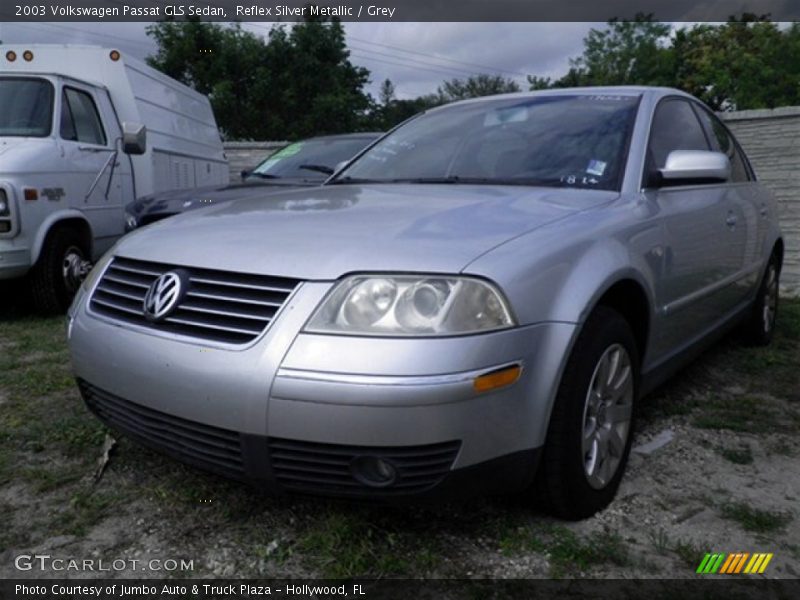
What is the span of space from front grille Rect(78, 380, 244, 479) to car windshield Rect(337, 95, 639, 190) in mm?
1552

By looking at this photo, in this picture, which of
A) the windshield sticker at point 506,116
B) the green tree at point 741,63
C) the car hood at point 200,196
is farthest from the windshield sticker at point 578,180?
the green tree at point 741,63

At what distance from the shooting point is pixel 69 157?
552 cm

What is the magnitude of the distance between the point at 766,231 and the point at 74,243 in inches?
192

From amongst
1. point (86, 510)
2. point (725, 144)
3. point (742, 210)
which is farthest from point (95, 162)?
point (742, 210)

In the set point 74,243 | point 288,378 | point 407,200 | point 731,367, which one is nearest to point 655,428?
point 731,367

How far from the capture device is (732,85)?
25547 mm

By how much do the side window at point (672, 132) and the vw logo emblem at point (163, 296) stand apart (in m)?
1.92

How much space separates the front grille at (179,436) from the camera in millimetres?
2031

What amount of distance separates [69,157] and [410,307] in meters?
4.51

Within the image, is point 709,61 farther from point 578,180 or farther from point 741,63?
point 578,180

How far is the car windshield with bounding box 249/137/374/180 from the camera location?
20.0ft

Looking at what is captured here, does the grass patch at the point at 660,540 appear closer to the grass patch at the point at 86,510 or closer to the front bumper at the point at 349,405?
the front bumper at the point at 349,405

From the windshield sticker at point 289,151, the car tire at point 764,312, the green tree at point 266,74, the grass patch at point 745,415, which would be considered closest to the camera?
the grass patch at point 745,415

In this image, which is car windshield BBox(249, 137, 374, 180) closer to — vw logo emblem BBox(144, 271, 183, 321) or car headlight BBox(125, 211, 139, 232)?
car headlight BBox(125, 211, 139, 232)
